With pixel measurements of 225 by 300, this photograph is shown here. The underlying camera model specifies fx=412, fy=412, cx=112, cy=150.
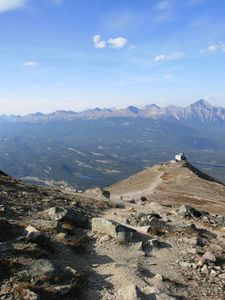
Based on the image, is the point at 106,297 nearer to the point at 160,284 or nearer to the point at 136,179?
the point at 160,284

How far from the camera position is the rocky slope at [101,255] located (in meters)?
18.6

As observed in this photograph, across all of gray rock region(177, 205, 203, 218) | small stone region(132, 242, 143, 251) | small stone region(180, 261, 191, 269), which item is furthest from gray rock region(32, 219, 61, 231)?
gray rock region(177, 205, 203, 218)

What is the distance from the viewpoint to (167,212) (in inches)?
1660

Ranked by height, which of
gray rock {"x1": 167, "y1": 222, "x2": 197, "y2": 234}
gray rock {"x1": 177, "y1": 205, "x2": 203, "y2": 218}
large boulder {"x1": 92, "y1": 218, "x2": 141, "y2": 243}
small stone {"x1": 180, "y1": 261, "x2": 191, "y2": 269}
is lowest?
gray rock {"x1": 177, "y1": 205, "x2": 203, "y2": 218}

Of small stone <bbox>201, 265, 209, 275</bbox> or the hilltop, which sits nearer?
small stone <bbox>201, 265, 209, 275</bbox>

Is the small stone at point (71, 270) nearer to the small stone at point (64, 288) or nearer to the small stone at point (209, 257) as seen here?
the small stone at point (64, 288)

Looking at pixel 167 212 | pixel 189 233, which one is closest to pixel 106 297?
pixel 189 233

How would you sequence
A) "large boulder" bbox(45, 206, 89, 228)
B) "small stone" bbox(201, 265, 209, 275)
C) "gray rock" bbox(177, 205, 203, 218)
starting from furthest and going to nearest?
"gray rock" bbox(177, 205, 203, 218)
"large boulder" bbox(45, 206, 89, 228)
"small stone" bbox(201, 265, 209, 275)

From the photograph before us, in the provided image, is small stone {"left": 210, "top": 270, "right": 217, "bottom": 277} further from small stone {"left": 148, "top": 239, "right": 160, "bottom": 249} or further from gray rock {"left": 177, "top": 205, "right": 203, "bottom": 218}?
gray rock {"left": 177, "top": 205, "right": 203, "bottom": 218}

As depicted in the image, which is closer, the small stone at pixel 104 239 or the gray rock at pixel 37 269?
→ the gray rock at pixel 37 269

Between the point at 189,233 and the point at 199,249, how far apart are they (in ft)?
13.3

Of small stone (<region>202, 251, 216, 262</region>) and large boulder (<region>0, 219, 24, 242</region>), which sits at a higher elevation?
large boulder (<region>0, 219, 24, 242</region>)

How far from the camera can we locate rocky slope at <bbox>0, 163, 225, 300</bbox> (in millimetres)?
18636

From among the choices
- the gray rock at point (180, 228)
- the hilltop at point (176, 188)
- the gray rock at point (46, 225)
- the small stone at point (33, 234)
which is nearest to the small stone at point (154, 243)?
the gray rock at point (180, 228)
